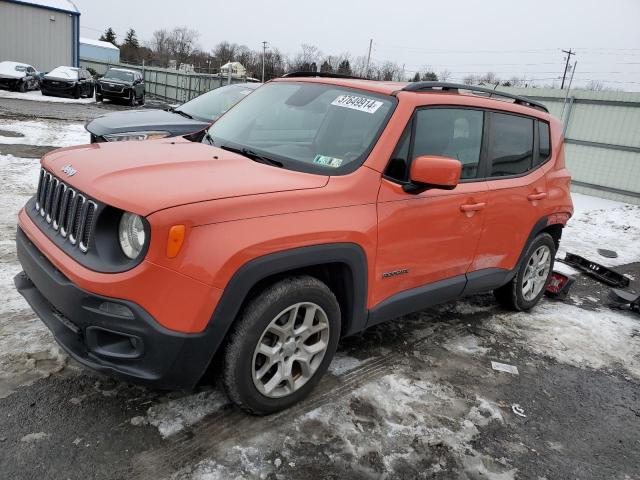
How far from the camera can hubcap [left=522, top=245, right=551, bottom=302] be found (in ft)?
15.7

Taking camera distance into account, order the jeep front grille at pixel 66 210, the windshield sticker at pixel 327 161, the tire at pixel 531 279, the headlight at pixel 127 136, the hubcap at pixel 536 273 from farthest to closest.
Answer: the headlight at pixel 127 136, the hubcap at pixel 536 273, the tire at pixel 531 279, the windshield sticker at pixel 327 161, the jeep front grille at pixel 66 210

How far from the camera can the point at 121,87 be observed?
2228 centimetres

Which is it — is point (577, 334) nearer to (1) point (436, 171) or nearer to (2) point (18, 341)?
(1) point (436, 171)

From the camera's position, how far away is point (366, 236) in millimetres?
2898

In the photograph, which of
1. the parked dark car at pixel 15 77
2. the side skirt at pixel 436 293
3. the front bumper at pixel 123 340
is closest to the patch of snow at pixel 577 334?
the side skirt at pixel 436 293

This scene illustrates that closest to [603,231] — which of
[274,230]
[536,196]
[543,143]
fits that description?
[543,143]

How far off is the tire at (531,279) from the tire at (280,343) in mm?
2404

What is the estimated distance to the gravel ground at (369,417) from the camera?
8.24 feet

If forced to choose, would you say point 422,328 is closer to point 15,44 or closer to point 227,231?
point 227,231

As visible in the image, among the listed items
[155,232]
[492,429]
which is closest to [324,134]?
[155,232]

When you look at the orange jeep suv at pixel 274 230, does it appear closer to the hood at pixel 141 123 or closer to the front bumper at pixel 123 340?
the front bumper at pixel 123 340

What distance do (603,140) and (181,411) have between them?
1228 cm

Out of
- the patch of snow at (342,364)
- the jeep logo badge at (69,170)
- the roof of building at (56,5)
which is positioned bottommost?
the patch of snow at (342,364)

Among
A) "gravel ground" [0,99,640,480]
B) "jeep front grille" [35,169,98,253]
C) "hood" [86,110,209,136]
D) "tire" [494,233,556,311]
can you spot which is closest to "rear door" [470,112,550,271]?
"tire" [494,233,556,311]
